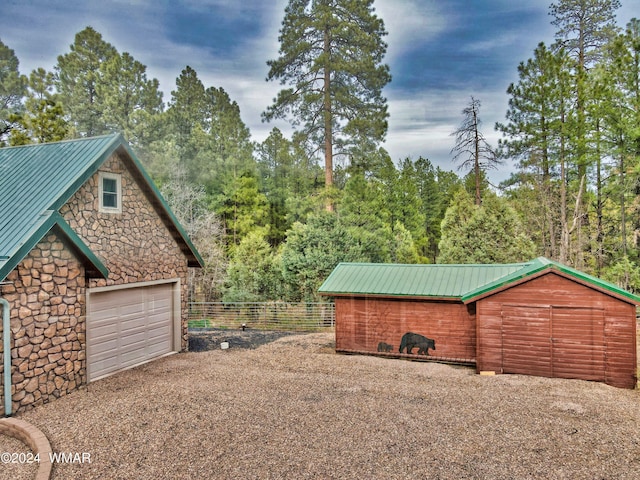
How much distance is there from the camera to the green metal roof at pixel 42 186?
21.5 feet

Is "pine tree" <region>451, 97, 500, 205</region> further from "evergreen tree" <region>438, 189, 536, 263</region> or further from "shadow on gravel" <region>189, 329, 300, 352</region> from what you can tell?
"shadow on gravel" <region>189, 329, 300, 352</region>

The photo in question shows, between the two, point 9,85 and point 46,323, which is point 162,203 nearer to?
point 46,323

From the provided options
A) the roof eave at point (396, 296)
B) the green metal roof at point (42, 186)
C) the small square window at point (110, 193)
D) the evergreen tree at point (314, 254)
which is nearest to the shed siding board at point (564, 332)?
the roof eave at point (396, 296)

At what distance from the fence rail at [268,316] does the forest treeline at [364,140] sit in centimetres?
80

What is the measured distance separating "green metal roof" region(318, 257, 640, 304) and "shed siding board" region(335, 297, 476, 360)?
1.11ft

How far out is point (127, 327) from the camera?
916 centimetres

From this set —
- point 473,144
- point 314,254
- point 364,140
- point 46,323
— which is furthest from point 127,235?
point 473,144

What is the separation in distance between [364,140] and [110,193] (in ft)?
49.9

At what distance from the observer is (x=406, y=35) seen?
76.0ft

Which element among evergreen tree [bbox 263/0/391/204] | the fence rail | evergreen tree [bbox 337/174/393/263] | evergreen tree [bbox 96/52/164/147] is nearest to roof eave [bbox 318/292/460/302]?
the fence rail

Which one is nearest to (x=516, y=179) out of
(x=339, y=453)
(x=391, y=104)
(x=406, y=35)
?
(x=391, y=104)

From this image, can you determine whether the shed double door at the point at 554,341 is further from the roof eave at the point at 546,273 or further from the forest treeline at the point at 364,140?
the forest treeline at the point at 364,140

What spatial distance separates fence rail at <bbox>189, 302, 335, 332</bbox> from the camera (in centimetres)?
1703

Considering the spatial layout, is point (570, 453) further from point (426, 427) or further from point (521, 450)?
point (426, 427)
